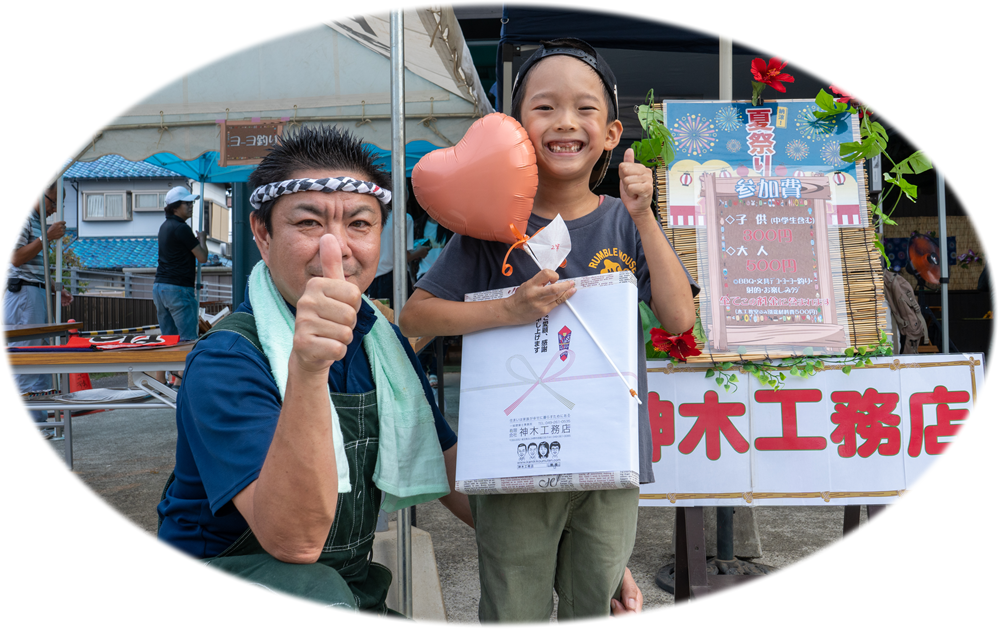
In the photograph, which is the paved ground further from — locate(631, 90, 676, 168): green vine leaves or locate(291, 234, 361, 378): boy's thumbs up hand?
locate(291, 234, 361, 378): boy's thumbs up hand

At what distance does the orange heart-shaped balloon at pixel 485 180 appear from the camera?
1438mm

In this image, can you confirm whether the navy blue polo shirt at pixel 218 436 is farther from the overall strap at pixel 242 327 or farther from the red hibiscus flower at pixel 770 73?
the red hibiscus flower at pixel 770 73

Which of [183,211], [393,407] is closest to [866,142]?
[393,407]

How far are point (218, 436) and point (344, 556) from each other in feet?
1.34

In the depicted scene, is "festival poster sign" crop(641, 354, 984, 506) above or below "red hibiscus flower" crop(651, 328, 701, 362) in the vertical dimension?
below

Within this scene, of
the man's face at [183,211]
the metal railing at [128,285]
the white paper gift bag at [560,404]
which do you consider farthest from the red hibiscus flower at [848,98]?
the metal railing at [128,285]

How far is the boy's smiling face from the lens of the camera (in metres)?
1.49

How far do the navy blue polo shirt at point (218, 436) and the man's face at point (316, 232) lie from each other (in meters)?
0.16

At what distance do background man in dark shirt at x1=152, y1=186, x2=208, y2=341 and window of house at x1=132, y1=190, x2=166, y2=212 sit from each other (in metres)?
14.7

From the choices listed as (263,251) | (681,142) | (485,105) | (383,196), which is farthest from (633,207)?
(485,105)

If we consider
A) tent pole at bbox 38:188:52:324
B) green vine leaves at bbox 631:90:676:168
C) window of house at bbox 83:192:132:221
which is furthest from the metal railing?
green vine leaves at bbox 631:90:676:168

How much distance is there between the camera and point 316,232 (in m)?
1.29

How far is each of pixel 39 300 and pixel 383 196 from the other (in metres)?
5.42

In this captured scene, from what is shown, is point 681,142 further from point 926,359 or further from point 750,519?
point 750,519
